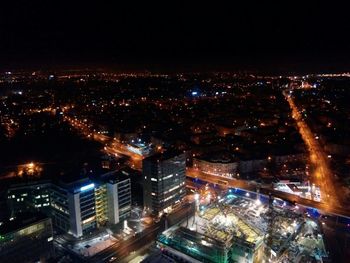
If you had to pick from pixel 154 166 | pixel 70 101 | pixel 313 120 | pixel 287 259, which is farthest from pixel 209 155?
pixel 70 101

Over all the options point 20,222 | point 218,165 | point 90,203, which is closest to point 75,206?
point 90,203

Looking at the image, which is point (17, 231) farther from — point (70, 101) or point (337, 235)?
point (70, 101)

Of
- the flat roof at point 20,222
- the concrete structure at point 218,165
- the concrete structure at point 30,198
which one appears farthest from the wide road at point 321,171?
the concrete structure at point 30,198

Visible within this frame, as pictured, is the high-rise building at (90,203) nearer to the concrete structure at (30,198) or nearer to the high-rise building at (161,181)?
the concrete structure at (30,198)

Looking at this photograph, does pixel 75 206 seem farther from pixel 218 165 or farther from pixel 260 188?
pixel 260 188

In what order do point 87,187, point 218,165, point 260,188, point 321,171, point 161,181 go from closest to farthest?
point 87,187 < point 161,181 < point 260,188 < point 218,165 < point 321,171

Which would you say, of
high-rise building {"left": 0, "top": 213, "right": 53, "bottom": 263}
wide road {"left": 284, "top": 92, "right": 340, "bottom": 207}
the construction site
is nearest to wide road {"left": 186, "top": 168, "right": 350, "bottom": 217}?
wide road {"left": 284, "top": 92, "right": 340, "bottom": 207}
